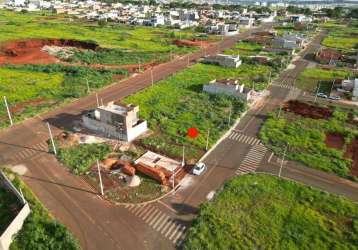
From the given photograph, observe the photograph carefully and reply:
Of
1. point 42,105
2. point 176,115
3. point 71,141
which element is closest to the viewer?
point 71,141

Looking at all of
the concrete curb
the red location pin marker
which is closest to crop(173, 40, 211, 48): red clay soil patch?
the concrete curb

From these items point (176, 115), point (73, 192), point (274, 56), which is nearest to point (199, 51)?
point (274, 56)

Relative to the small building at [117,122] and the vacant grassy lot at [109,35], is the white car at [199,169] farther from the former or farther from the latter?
the vacant grassy lot at [109,35]

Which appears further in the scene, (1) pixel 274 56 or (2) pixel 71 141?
(1) pixel 274 56

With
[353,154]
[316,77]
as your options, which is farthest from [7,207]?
[316,77]

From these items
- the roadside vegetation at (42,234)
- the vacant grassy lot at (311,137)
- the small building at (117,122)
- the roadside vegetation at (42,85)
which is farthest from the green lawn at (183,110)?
the roadside vegetation at (42,234)

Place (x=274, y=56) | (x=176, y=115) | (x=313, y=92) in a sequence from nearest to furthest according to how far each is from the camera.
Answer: (x=176, y=115) → (x=313, y=92) → (x=274, y=56)

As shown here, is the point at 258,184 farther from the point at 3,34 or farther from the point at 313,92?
the point at 3,34
